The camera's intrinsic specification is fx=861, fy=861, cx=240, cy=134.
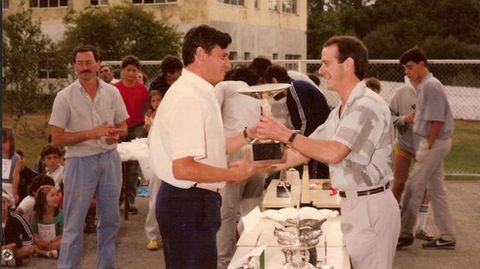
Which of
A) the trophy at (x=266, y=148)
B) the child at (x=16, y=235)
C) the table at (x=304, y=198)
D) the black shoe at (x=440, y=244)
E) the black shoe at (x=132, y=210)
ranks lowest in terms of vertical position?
the black shoe at (x=132, y=210)

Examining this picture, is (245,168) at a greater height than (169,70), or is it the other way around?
(169,70)

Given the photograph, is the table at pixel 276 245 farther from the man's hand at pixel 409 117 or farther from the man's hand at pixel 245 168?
the man's hand at pixel 409 117

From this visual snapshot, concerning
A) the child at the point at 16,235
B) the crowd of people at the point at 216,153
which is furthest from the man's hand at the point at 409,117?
the child at the point at 16,235

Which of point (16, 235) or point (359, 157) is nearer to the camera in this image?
point (359, 157)

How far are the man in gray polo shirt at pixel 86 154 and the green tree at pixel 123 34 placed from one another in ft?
70.6

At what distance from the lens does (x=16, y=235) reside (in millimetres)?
8555

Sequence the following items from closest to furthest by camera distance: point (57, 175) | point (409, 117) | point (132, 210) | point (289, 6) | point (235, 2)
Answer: point (409, 117)
point (57, 175)
point (132, 210)
point (235, 2)
point (289, 6)

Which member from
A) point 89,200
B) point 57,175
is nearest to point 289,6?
point 57,175

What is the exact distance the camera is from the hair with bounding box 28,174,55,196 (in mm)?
9398

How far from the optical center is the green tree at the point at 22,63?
20.5 m

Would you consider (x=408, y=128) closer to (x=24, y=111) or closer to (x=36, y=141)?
(x=24, y=111)

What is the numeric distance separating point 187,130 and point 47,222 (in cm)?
494

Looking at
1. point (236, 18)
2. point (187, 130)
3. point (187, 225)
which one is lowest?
point (187, 225)

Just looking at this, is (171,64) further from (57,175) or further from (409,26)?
(409,26)
